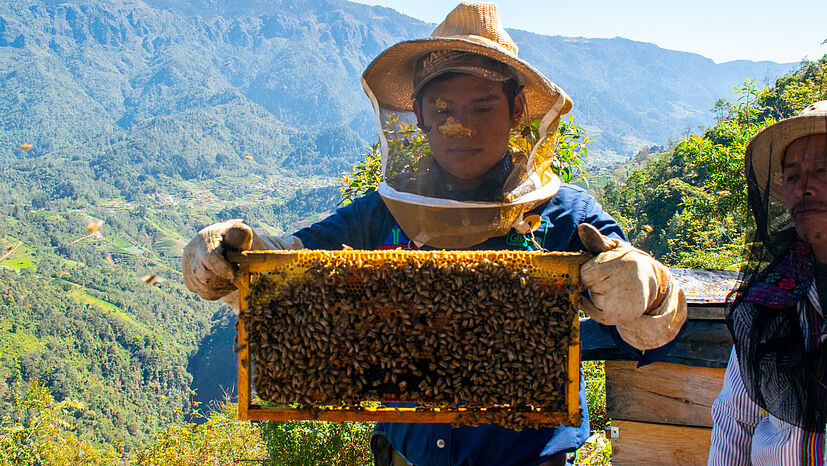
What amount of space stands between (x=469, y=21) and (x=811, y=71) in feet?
222

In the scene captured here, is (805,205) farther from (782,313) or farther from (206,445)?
(206,445)

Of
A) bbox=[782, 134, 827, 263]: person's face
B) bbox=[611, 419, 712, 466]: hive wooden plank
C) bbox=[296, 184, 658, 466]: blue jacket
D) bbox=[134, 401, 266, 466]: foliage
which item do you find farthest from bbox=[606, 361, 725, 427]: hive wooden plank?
bbox=[134, 401, 266, 466]: foliage

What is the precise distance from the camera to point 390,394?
8.82ft

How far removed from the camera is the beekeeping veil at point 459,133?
10.4 ft

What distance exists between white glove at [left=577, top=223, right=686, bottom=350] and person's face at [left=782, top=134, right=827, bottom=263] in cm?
66

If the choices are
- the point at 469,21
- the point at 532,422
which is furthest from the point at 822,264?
the point at 469,21

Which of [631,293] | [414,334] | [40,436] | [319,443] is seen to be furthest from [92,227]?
[40,436]

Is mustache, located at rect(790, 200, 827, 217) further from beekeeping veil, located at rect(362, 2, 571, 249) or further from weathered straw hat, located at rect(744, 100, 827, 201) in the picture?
beekeeping veil, located at rect(362, 2, 571, 249)

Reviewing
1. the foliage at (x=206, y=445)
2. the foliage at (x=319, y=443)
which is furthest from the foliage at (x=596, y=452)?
the foliage at (x=206, y=445)

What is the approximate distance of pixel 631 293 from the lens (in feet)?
8.26

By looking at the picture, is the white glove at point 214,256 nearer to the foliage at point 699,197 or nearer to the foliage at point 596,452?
the foliage at point 699,197

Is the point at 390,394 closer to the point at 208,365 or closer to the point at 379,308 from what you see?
the point at 379,308

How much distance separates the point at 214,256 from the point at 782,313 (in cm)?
287

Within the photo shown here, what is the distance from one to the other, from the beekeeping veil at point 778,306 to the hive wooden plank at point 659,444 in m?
1.32
